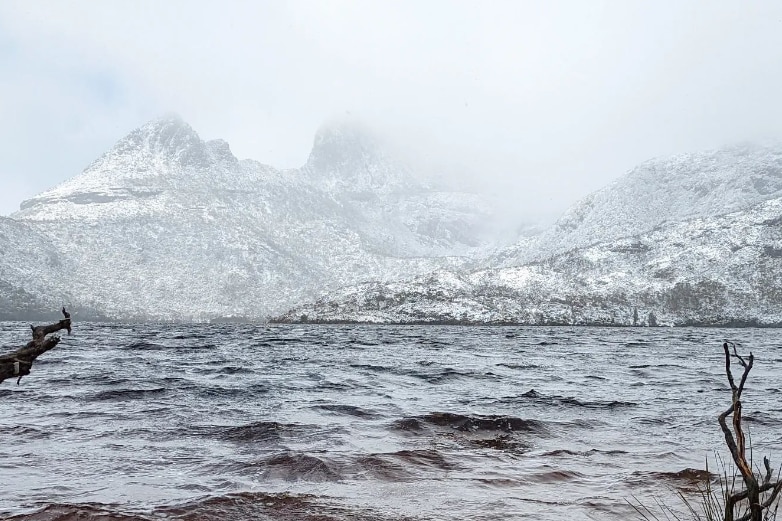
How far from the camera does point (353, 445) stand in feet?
39.9

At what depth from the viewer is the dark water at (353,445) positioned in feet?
26.7

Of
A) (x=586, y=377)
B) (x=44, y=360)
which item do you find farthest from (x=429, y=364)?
(x=44, y=360)

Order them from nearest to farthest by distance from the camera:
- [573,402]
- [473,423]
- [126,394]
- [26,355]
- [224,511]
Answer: [26,355] → [224,511] → [473,423] → [573,402] → [126,394]

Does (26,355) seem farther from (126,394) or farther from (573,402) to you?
(573,402)

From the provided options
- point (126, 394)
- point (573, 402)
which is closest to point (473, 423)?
point (573, 402)

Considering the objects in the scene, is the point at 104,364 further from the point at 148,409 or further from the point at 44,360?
the point at 148,409

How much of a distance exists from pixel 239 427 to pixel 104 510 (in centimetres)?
617

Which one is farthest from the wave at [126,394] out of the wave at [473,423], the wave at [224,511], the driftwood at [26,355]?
the driftwood at [26,355]

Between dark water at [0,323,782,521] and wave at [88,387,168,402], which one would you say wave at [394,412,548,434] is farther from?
wave at [88,387,168,402]

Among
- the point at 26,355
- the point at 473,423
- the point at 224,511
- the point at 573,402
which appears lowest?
the point at 573,402

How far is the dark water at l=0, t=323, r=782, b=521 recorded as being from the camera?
26.7ft

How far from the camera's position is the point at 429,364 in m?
34.2

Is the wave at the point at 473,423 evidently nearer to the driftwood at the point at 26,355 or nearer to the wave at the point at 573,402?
the wave at the point at 573,402

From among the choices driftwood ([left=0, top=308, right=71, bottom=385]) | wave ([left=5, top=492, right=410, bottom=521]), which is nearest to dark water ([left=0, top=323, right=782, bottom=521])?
wave ([left=5, top=492, right=410, bottom=521])
